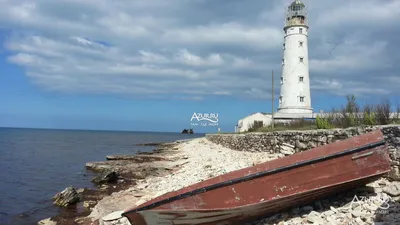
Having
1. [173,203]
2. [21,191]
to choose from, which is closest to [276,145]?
[173,203]

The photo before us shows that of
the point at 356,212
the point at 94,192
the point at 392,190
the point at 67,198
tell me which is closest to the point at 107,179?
the point at 94,192

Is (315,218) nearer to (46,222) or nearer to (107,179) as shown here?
(46,222)

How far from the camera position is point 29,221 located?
370 inches

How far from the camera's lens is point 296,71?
90.1 feet

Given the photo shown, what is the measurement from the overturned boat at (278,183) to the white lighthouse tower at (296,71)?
21229 millimetres

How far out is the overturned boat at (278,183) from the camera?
586 cm

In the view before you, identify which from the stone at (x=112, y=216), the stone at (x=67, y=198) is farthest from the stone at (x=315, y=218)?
the stone at (x=67, y=198)

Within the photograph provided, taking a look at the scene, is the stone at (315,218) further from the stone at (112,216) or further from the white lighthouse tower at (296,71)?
the white lighthouse tower at (296,71)

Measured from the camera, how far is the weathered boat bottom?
234 inches

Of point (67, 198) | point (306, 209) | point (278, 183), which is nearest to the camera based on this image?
point (278, 183)

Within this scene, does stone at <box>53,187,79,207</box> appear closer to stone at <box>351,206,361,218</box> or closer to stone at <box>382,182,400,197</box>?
stone at <box>351,206,361,218</box>

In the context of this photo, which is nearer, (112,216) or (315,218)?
(315,218)

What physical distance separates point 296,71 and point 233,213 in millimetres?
23120

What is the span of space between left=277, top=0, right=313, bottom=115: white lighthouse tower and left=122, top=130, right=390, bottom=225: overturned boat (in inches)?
836
